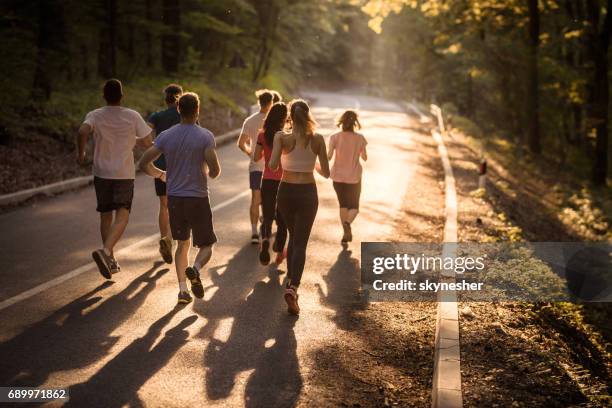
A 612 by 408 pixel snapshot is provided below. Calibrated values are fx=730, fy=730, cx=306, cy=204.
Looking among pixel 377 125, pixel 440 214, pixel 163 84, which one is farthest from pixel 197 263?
pixel 377 125

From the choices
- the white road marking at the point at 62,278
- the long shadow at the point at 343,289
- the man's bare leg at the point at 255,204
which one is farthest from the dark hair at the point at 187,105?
the man's bare leg at the point at 255,204

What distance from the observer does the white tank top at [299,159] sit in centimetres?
729

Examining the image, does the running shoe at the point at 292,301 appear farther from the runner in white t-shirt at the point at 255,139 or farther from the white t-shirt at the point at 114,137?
the white t-shirt at the point at 114,137

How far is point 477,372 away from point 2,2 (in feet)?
53.4

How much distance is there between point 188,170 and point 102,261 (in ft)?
5.29

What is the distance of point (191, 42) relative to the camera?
41.0 metres

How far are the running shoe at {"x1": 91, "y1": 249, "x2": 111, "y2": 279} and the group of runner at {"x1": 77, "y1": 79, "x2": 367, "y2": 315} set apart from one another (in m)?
0.01

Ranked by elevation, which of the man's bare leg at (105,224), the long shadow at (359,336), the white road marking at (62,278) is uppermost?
the man's bare leg at (105,224)

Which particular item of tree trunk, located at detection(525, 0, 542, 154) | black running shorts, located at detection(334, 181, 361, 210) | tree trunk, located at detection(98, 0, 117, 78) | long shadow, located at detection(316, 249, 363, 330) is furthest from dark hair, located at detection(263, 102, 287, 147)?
tree trunk, located at detection(525, 0, 542, 154)

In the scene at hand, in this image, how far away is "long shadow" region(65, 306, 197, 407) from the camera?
5.13 meters

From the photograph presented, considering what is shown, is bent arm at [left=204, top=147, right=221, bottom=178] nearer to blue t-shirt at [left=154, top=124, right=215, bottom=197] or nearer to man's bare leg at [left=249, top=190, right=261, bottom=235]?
blue t-shirt at [left=154, top=124, right=215, bottom=197]

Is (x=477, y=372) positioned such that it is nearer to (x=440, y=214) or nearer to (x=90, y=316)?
(x=90, y=316)

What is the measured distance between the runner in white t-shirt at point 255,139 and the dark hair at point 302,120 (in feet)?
5.45

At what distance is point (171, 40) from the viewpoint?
33.1 m
